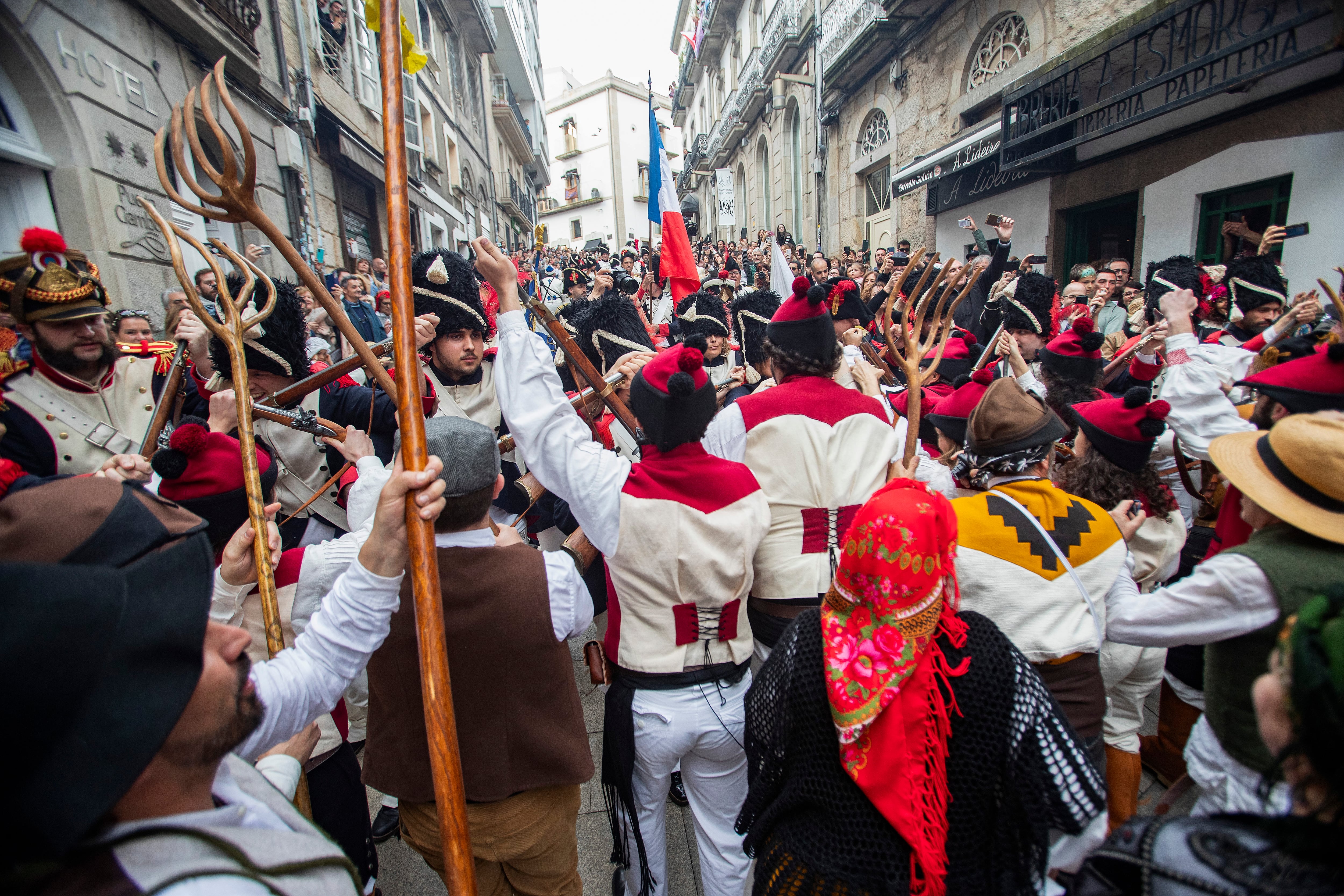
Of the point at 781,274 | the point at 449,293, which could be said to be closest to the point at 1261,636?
the point at 449,293

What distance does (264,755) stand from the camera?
154 centimetres

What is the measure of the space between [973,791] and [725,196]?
44.0 ft

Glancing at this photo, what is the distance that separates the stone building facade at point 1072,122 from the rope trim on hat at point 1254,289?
3443 millimetres

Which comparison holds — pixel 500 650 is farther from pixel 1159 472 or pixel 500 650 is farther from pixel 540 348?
pixel 1159 472

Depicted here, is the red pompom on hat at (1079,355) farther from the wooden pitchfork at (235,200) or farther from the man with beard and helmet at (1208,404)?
the wooden pitchfork at (235,200)

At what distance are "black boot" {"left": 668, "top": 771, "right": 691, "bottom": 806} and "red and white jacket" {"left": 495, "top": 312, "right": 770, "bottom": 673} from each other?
1.31 m

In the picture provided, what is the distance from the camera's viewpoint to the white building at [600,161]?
5375cm

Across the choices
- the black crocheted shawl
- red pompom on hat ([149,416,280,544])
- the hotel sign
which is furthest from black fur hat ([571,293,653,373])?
the hotel sign

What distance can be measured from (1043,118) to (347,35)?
1233cm

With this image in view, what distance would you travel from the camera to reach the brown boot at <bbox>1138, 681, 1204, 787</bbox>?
2.60 metres

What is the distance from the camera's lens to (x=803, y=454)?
8.07ft

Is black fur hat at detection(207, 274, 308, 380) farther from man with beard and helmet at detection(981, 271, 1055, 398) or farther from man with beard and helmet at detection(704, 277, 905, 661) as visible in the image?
man with beard and helmet at detection(981, 271, 1055, 398)

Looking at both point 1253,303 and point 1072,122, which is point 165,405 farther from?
point 1072,122

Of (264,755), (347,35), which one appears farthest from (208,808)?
(347,35)
